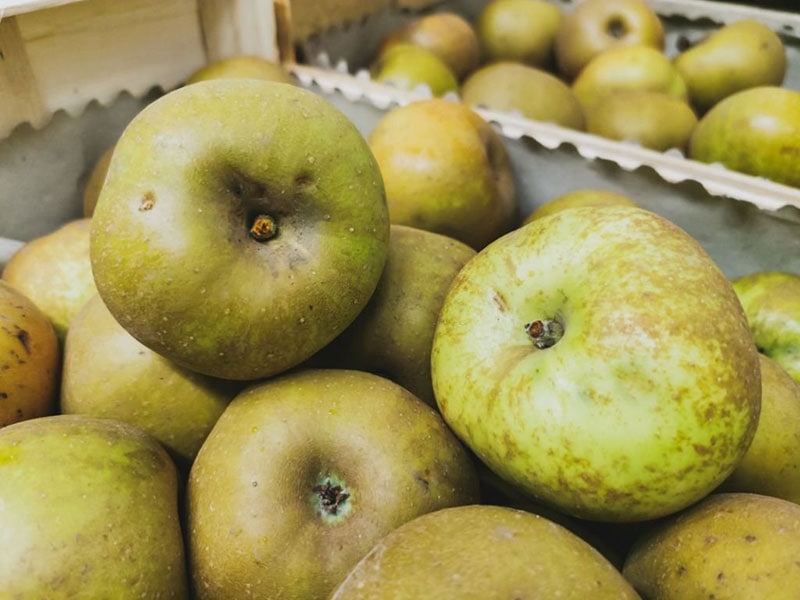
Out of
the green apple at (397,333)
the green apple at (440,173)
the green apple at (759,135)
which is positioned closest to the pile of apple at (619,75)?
the green apple at (759,135)

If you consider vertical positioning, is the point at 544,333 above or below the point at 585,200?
above

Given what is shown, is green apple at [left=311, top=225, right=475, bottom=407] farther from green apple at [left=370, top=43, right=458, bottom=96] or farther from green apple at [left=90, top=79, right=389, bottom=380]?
green apple at [left=370, top=43, right=458, bottom=96]

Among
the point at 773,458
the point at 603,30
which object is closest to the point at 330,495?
the point at 773,458

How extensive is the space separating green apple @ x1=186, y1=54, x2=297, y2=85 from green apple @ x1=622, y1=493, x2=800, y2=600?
1.30 m

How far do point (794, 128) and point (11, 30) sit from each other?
159 centimetres

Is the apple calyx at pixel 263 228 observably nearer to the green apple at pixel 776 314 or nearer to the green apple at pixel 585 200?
the green apple at pixel 585 200

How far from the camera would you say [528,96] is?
1843 millimetres

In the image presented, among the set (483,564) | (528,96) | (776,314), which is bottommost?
(776,314)

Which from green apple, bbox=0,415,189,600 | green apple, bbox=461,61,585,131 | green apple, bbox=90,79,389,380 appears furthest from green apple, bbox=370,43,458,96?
green apple, bbox=0,415,189,600

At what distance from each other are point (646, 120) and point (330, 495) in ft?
4.36

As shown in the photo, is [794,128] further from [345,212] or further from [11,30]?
[11,30]

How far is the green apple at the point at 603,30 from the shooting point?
2.24 meters

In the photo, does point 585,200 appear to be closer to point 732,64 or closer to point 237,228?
point 237,228

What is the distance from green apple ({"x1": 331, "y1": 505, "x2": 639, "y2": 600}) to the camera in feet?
1.99
